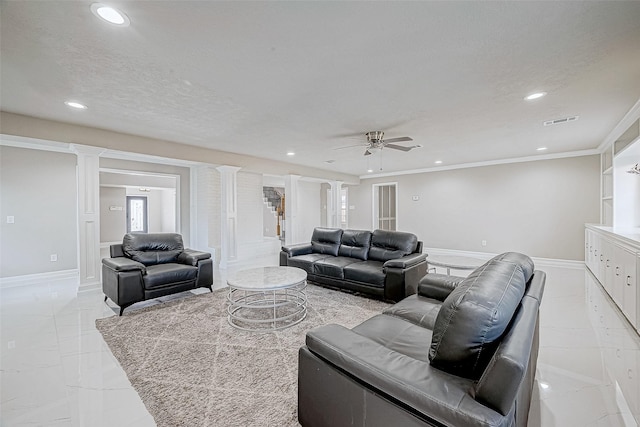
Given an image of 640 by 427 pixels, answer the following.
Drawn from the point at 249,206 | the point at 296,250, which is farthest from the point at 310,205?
the point at 296,250

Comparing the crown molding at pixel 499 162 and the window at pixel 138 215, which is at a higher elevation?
the crown molding at pixel 499 162

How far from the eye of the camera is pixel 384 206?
941 centimetres

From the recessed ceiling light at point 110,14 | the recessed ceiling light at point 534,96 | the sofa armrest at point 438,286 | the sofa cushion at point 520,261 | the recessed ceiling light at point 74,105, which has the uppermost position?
the recessed ceiling light at point 74,105

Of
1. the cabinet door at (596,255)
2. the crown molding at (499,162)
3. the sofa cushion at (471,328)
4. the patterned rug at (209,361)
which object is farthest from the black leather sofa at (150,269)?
the crown molding at (499,162)

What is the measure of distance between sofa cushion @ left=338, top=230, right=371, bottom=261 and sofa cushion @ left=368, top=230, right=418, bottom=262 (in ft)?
0.30

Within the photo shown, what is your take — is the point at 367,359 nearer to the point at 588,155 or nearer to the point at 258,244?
the point at 258,244

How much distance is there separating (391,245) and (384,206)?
211 inches

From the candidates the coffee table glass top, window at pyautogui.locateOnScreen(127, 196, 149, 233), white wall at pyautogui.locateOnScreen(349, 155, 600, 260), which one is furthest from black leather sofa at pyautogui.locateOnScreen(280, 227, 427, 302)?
window at pyautogui.locateOnScreen(127, 196, 149, 233)

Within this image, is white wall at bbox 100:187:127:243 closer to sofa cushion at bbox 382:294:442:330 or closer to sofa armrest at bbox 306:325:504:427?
sofa cushion at bbox 382:294:442:330

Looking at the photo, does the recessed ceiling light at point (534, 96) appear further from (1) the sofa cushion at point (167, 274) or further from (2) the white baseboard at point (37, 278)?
(2) the white baseboard at point (37, 278)

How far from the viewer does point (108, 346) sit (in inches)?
97.7

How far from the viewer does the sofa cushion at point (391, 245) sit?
4078mm

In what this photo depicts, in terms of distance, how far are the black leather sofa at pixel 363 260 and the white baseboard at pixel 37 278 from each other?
3.97m

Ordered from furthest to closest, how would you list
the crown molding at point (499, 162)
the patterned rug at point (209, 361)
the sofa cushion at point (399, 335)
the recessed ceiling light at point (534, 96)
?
the crown molding at point (499, 162) < the recessed ceiling light at point (534, 96) < the patterned rug at point (209, 361) < the sofa cushion at point (399, 335)
